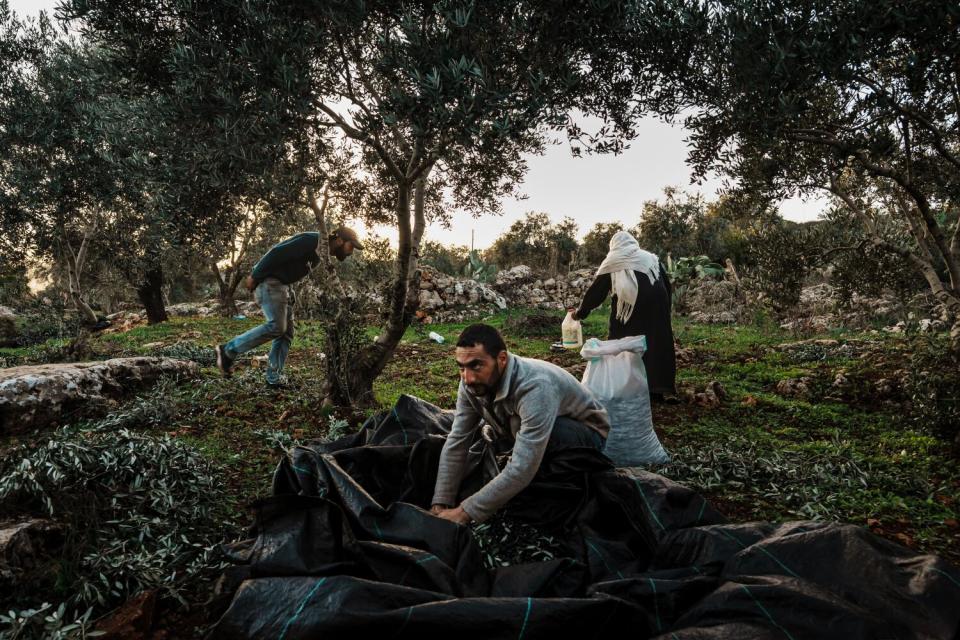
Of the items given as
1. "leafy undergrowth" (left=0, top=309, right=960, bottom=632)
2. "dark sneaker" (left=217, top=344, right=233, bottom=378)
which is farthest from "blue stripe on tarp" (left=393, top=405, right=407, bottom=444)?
"dark sneaker" (left=217, top=344, right=233, bottom=378)

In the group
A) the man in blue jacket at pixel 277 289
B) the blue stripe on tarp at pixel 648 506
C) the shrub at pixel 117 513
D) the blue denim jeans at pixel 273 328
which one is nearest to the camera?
the shrub at pixel 117 513

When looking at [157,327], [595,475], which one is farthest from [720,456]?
[157,327]

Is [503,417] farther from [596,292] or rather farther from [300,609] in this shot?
[596,292]

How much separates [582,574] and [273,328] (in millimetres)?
5487

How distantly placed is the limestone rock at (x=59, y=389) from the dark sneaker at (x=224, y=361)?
855 mm

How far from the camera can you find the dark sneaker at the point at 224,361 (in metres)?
6.83

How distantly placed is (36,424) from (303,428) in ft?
8.87

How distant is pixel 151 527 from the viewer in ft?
9.46

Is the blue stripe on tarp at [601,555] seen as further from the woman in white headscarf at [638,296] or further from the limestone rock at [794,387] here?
the limestone rock at [794,387]

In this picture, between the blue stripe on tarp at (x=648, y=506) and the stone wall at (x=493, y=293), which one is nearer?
the blue stripe on tarp at (x=648, y=506)

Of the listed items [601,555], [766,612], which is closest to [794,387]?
[601,555]

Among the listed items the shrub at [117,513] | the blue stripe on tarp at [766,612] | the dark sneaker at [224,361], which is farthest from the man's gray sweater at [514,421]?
the dark sneaker at [224,361]

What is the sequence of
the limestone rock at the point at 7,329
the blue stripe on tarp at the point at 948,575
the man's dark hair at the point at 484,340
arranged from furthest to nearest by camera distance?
the limestone rock at the point at 7,329 → the man's dark hair at the point at 484,340 → the blue stripe on tarp at the point at 948,575

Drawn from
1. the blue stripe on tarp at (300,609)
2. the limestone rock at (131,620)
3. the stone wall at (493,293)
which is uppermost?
the stone wall at (493,293)
